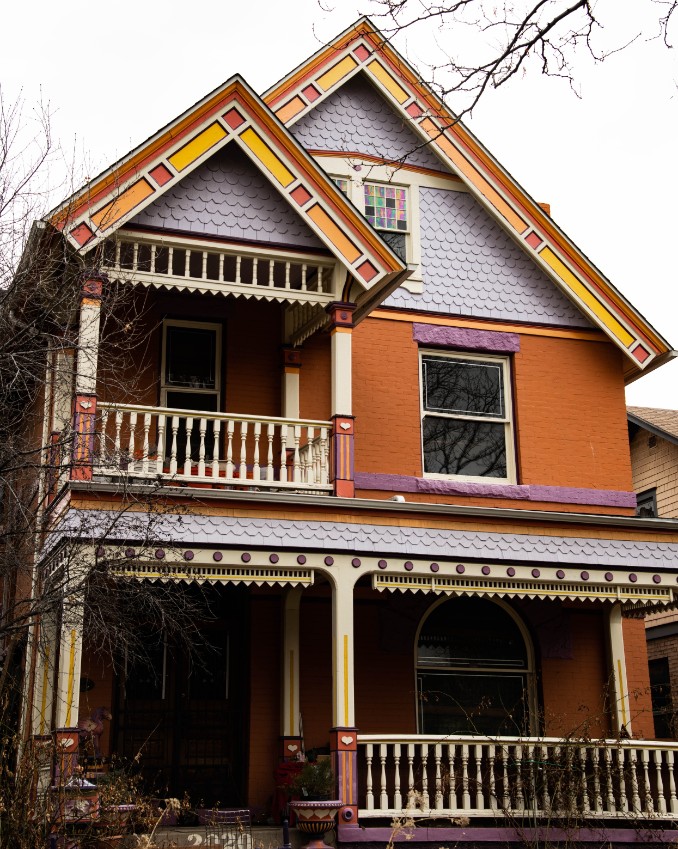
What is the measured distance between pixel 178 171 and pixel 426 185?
16.6ft

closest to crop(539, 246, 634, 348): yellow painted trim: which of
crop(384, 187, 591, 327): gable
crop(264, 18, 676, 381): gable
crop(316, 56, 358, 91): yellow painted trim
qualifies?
crop(264, 18, 676, 381): gable

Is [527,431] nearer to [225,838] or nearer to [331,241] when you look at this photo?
[331,241]

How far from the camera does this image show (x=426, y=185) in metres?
16.7

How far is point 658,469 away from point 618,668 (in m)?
7.76

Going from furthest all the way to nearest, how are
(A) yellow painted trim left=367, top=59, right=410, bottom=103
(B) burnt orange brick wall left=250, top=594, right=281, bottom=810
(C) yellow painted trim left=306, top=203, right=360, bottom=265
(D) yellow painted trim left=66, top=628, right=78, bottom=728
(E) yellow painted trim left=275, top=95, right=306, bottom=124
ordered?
(A) yellow painted trim left=367, top=59, right=410, bottom=103 → (E) yellow painted trim left=275, top=95, right=306, bottom=124 → (B) burnt orange brick wall left=250, top=594, right=281, bottom=810 → (C) yellow painted trim left=306, top=203, right=360, bottom=265 → (D) yellow painted trim left=66, top=628, right=78, bottom=728

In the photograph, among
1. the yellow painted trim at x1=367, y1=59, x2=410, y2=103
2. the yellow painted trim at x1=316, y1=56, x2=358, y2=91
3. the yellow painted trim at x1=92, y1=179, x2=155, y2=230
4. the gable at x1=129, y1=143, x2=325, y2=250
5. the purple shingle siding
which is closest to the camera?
the purple shingle siding

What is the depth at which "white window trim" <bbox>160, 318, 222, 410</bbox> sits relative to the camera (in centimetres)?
1458

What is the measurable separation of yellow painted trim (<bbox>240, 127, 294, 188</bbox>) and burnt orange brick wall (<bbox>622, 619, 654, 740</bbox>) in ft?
26.2

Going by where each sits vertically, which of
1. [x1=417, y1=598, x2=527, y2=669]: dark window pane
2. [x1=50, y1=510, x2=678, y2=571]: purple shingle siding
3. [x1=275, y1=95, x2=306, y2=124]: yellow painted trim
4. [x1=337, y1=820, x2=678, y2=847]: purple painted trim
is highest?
[x1=275, y1=95, x2=306, y2=124]: yellow painted trim

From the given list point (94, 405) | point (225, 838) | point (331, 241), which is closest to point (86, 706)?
point (225, 838)

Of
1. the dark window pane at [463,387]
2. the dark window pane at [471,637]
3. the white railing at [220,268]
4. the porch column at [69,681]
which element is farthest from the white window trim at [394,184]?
the porch column at [69,681]

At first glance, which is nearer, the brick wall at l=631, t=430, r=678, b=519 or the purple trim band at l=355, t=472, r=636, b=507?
the purple trim band at l=355, t=472, r=636, b=507

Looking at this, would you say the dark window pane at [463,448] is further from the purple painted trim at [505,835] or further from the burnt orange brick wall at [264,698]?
the purple painted trim at [505,835]

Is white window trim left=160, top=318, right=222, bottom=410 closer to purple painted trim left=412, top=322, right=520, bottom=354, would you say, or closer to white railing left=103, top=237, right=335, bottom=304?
white railing left=103, top=237, right=335, bottom=304
